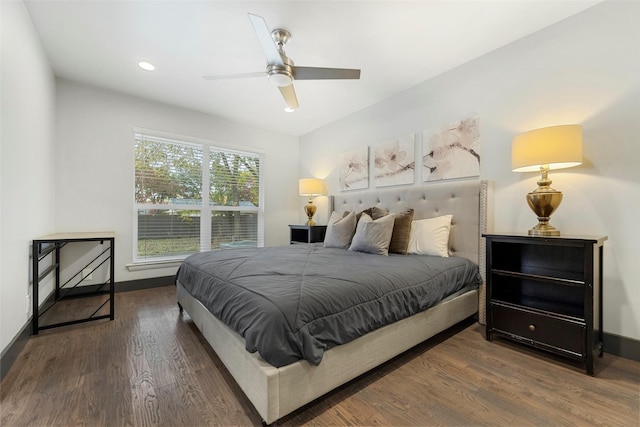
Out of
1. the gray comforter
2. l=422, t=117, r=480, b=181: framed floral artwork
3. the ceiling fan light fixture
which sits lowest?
the gray comforter

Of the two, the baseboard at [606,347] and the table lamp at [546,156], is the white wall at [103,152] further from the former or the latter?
the table lamp at [546,156]

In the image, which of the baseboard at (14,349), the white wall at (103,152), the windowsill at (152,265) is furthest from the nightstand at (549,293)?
the white wall at (103,152)

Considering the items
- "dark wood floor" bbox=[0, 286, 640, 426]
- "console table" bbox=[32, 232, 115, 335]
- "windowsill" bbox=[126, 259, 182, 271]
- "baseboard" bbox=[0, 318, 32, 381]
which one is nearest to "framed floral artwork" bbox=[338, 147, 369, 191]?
"dark wood floor" bbox=[0, 286, 640, 426]

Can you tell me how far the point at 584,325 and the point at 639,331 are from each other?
54 cm

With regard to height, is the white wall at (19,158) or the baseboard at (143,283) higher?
the white wall at (19,158)

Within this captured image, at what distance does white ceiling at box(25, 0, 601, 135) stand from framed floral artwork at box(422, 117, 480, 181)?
0.64 metres

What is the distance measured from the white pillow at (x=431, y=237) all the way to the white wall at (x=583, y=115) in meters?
0.45

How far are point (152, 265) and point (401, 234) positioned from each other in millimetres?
3256

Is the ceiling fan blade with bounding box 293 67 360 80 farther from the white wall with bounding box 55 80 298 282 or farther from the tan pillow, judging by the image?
the white wall with bounding box 55 80 298 282

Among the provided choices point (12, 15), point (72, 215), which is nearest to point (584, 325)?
point (12, 15)

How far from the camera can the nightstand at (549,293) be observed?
1.63 m

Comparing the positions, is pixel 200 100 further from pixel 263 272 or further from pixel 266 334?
pixel 266 334

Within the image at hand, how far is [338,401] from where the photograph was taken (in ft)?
4.48

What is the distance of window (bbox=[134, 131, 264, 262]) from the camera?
357 cm
